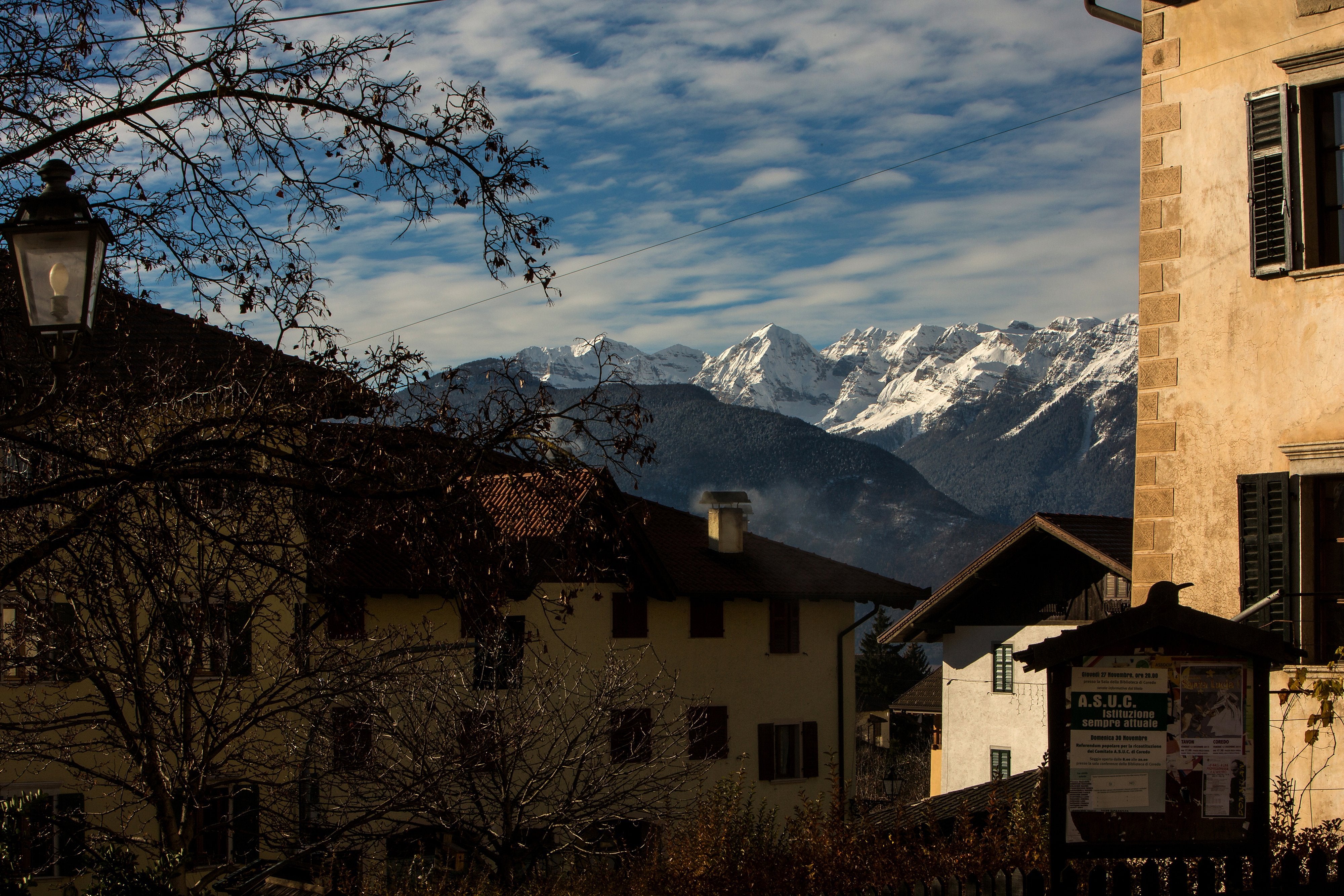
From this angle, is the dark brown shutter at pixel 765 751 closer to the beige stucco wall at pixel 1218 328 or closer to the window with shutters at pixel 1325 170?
the beige stucco wall at pixel 1218 328

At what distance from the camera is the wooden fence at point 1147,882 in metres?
7.09

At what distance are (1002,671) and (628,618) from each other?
9165 millimetres

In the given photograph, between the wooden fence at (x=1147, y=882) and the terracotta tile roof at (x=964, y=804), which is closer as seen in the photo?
the wooden fence at (x=1147, y=882)

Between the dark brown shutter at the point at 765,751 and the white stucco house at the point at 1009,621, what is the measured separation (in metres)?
4.41

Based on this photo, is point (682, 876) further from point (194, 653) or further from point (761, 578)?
point (761, 578)

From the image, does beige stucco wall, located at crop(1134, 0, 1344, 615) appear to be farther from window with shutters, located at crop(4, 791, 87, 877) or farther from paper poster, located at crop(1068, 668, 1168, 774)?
window with shutters, located at crop(4, 791, 87, 877)

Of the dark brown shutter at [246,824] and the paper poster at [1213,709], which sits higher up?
the paper poster at [1213,709]

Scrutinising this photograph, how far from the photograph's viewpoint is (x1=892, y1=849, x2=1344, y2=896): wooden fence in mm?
7090

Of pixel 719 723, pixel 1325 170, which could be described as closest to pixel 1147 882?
pixel 1325 170

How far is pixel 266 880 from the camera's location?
35.2ft

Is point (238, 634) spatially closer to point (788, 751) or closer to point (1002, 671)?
point (1002, 671)

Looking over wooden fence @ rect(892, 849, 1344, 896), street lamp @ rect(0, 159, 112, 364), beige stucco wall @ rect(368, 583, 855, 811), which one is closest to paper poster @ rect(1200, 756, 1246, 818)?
wooden fence @ rect(892, 849, 1344, 896)

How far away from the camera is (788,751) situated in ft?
116

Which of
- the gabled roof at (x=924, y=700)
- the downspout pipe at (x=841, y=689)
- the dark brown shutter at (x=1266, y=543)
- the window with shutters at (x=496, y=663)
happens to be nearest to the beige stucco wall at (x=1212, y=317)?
the dark brown shutter at (x=1266, y=543)
